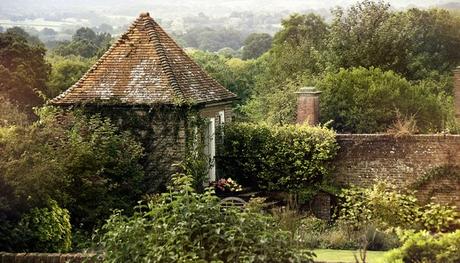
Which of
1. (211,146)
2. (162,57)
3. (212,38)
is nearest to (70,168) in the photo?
(162,57)

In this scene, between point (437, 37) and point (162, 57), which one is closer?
point (162, 57)

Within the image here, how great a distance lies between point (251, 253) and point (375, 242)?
9.19 meters

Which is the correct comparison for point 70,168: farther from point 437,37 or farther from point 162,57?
point 437,37

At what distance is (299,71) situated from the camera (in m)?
50.1

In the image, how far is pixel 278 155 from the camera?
2533 cm

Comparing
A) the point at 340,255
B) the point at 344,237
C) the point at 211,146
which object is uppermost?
the point at 211,146

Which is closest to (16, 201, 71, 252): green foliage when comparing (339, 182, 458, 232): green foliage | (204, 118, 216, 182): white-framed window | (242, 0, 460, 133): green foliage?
(204, 118, 216, 182): white-framed window

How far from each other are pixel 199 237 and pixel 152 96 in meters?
12.6

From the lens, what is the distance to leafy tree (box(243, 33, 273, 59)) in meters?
110

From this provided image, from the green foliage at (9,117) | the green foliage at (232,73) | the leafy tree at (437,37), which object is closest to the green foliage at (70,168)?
the green foliage at (9,117)

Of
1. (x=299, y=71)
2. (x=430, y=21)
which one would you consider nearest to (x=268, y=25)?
(x=430, y=21)

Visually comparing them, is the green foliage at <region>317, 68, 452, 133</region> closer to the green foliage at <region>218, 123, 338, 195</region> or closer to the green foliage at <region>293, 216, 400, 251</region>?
the green foliage at <region>218, 123, 338, 195</region>

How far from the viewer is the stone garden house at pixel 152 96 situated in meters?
23.2

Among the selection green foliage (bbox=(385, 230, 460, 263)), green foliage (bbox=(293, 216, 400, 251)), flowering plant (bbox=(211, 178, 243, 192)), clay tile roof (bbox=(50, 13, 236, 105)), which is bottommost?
green foliage (bbox=(293, 216, 400, 251))
